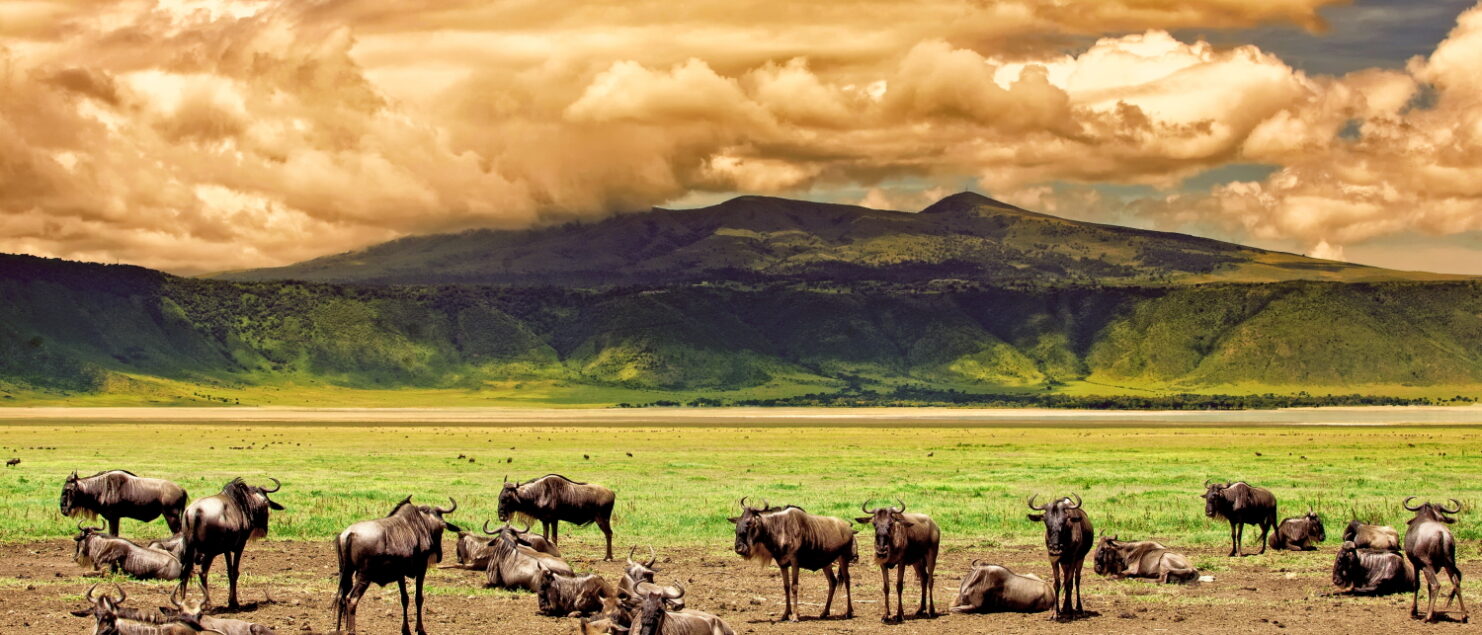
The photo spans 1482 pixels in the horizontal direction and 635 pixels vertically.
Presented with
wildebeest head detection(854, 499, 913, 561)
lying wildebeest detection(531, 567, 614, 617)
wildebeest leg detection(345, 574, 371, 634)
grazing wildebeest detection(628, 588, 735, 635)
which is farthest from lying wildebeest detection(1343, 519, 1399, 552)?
wildebeest leg detection(345, 574, 371, 634)

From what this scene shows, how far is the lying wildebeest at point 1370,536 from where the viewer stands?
26.8 metres

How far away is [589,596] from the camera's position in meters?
21.6

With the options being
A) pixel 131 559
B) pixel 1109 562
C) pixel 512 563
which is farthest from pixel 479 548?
pixel 1109 562

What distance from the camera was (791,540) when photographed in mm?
21125

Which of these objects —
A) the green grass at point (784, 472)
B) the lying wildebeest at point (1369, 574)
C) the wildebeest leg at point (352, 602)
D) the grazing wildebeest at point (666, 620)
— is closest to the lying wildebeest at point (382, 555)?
the wildebeest leg at point (352, 602)

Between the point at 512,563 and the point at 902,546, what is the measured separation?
6.91 m

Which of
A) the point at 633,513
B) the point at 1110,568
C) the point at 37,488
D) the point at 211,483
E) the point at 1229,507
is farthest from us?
the point at 211,483

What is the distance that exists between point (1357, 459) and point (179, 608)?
62413 millimetres

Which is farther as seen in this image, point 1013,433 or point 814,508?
point 1013,433

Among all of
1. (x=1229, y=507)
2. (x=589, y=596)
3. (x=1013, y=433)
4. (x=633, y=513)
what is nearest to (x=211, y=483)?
(x=633, y=513)

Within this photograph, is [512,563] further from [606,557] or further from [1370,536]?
[1370,536]

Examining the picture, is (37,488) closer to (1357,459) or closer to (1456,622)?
(1456,622)

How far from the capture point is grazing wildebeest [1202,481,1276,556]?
29.0 meters

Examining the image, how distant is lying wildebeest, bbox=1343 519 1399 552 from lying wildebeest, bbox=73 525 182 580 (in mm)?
20777
